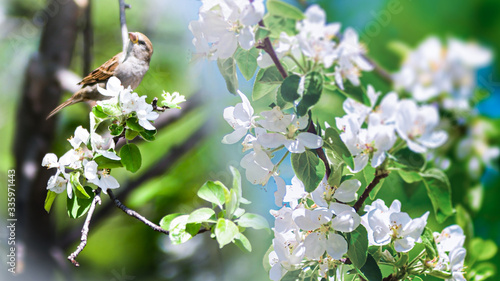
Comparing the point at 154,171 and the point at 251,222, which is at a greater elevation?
the point at 251,222

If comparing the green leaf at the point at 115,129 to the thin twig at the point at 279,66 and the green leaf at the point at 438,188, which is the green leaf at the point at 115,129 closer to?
the thin twig at the point at 279,66

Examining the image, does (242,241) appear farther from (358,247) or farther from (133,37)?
(133,37)

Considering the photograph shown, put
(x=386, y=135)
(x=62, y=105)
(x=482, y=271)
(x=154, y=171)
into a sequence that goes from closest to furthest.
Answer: (x=386, y=135) → (x=482, y=271) → (x=62, y=105) → (x=154, y=171)

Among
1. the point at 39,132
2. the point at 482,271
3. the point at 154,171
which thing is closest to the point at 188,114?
the point at 154,171

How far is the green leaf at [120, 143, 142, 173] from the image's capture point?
0.38m

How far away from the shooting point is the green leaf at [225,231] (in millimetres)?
360

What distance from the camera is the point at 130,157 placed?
0.38 meters

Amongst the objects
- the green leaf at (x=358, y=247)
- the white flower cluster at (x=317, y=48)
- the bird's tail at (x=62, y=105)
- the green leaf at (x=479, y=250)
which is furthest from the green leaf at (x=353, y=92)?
the bird's tail at (x=62, y=105)

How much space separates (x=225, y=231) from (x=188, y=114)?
0.98 ft

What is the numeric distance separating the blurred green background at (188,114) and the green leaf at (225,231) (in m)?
0.15

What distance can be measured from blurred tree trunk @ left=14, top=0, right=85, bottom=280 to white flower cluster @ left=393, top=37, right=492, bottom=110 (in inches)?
19.2

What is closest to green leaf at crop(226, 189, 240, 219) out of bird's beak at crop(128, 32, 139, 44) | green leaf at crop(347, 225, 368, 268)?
green leaf at crop(347, 225, 368, 268)

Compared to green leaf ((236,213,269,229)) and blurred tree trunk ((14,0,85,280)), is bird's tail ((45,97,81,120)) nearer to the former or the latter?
blurred tree trunk ((14,0,85,280))

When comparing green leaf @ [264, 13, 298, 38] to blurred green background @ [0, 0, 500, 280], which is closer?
green leaf @ [264, 13, 298, 38]
